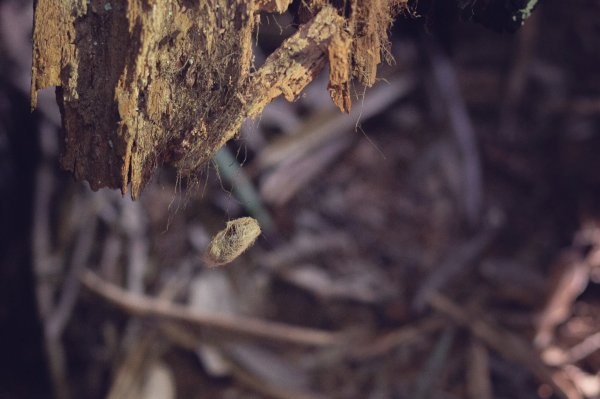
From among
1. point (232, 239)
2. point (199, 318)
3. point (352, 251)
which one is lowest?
point (199, 318)

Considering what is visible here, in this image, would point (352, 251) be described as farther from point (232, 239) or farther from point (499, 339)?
point (232, 239)

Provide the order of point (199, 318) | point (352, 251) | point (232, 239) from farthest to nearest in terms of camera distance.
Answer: point (352, 251)
point (199, 318)
point (232, 239)

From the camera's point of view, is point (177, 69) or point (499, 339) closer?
point (177, 69)

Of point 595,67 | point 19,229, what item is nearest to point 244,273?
point 19,229

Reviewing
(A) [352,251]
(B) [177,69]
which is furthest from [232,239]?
(A) [352,251]

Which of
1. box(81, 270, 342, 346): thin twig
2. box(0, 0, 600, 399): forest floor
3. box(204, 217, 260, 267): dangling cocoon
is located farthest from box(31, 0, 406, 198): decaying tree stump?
box(81, 270, 342, 346): thin twig

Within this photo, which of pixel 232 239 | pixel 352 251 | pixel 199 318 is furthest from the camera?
pixel 352 251
